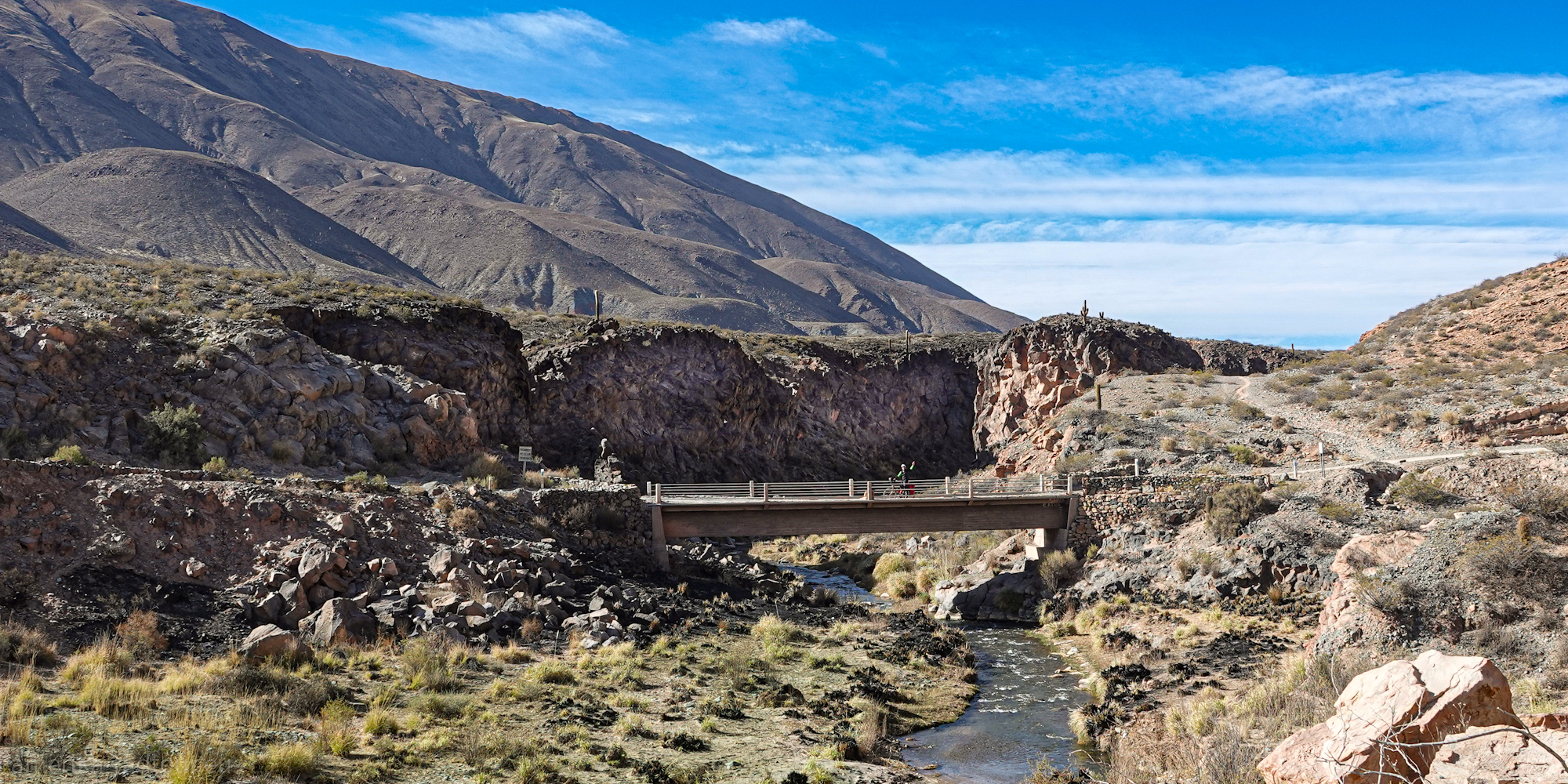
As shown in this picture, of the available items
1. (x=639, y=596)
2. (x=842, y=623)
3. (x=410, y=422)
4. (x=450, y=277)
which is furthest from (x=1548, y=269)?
(x=450, y=277)

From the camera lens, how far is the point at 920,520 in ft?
115

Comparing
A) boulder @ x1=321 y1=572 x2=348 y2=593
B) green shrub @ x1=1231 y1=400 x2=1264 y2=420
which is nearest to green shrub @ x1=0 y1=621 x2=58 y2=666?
boulder @ x1=321 y1=572 x2=348 y2=593

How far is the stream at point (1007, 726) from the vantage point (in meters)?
17.3

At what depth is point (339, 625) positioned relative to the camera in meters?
20.8

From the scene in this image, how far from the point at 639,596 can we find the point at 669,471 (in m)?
29.7

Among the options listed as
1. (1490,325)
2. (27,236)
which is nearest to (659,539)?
(1490,325)

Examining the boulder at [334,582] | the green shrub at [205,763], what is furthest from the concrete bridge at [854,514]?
the green shrub at [205,763]

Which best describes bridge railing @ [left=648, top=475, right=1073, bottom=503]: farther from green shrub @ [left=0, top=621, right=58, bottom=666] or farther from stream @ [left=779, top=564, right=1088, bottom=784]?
green shrub @ [left=0, top=621, right=58, bottom=666]

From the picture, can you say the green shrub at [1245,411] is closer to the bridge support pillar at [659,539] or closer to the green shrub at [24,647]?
the bridge support pillar at [659,539]

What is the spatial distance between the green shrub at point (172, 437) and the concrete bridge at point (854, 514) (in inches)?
572

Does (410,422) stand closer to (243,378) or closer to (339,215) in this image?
(243,378)

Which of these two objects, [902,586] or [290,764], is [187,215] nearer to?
[902,586]

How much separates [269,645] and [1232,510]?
27.5 metres

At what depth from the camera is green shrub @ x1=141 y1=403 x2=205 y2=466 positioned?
29219 millimetres
